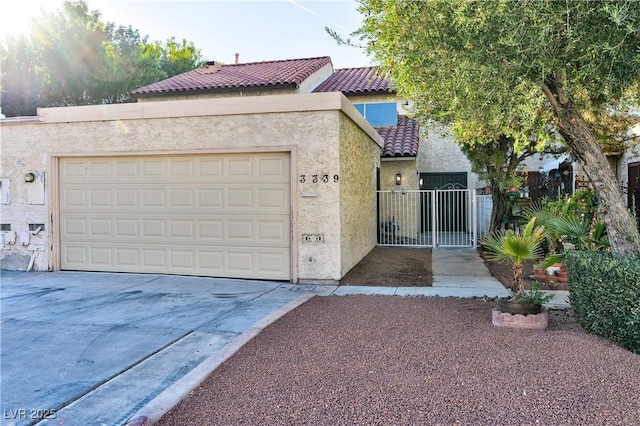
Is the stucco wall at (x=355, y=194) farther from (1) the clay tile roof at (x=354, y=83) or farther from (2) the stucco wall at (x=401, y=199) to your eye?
(1) the clay tile roof at (x=354, y=83)

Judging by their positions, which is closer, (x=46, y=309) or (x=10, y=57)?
(x=46, y=309)

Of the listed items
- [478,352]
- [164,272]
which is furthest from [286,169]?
[478,352]

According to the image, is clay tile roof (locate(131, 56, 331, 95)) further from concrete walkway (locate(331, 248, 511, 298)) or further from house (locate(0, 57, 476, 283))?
concrete walkway (locate(331, 248, 511, 298))

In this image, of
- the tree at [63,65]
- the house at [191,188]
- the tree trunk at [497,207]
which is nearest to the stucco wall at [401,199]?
the tree trunk at [497,207]

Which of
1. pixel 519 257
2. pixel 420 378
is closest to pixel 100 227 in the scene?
pixel 420 378

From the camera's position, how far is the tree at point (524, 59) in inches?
175

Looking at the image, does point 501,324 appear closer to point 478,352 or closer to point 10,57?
point 478,352

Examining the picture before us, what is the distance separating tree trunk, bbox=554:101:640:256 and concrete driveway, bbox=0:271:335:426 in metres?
4.47

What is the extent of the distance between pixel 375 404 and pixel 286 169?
20.3 ft

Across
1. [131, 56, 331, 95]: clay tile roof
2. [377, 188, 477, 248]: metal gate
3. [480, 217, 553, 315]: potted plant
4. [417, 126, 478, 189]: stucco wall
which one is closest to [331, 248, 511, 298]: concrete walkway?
[480, 217, 553, 315]: potted plant

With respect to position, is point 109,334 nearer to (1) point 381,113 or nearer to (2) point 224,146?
(2) point 224,146

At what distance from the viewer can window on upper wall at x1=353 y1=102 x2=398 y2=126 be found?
17.9m

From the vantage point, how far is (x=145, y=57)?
26.7 m

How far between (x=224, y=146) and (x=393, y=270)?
182 inches
